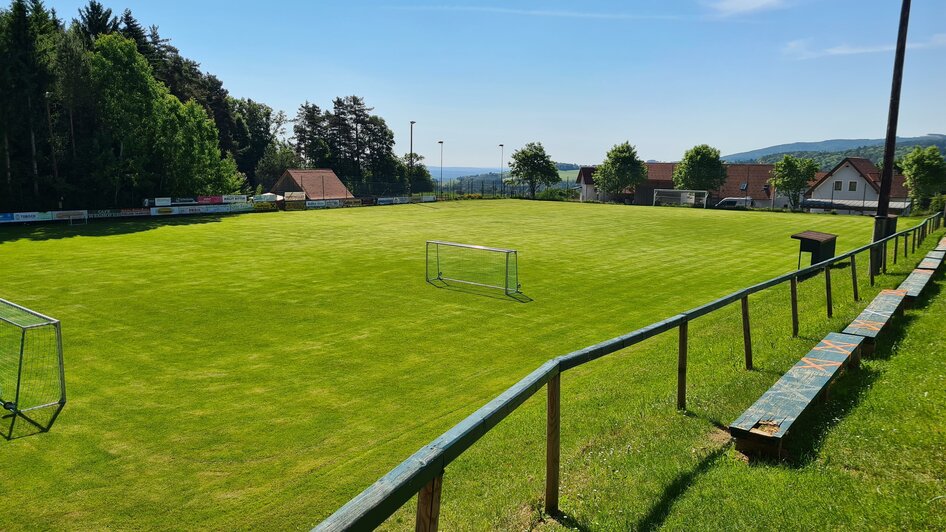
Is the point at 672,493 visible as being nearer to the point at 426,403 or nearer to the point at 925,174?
the point at 426,403

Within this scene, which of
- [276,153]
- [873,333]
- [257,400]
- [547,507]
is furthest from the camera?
[276,153]

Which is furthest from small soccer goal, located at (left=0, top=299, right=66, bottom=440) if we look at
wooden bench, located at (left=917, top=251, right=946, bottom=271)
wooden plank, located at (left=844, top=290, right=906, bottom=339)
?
wooden bench, located at (left=917, top=251, right=946, bottom=271)

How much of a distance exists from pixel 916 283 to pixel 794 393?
31.4 ft

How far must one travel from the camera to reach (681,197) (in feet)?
251

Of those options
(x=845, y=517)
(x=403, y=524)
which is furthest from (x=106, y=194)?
(x=845, y=517)

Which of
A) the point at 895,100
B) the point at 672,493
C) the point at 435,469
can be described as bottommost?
the point at 672,493

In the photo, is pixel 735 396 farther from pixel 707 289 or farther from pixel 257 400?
pixel 707 289

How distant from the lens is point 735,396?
7086 mm

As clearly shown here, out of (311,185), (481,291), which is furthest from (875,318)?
(311,185)

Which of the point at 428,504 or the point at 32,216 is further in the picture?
the point at 32,216

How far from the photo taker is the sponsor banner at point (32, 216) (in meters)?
39.4

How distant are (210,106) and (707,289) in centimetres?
8481

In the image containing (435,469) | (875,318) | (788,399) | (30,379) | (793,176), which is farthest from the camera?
(793,176)

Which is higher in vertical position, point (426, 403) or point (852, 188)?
point (852, 188)
